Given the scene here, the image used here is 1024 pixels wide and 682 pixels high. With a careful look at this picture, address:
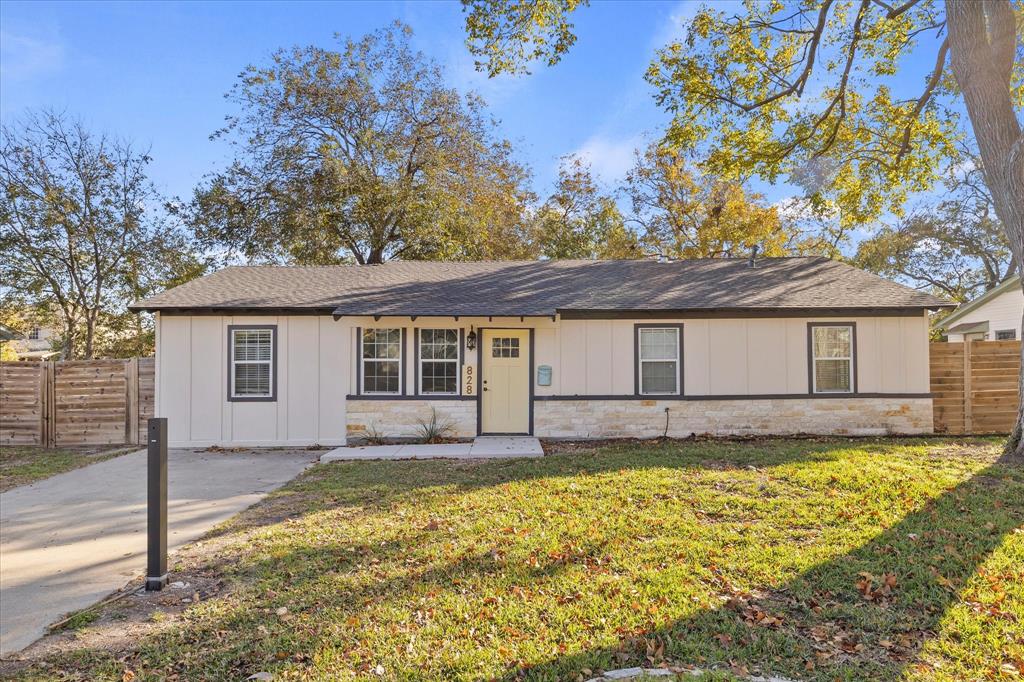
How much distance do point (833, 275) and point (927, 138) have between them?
4.84 m

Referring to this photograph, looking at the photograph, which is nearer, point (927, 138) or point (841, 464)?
point (841, 464)

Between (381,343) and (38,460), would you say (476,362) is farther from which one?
(38,460)

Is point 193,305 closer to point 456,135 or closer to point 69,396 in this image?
point 69,396

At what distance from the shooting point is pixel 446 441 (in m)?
10.6

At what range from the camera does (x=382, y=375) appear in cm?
1084

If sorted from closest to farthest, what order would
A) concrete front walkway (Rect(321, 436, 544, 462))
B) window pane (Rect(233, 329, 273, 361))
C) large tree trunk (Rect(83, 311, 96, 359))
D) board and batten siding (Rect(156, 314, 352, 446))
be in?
concrete front walkway (Rect(321, 436, 544, 462)), board and batten siding (Rect(156, 314, 352, 446)), window pane (Rect(233, 329, 273, 361)), large tree trunk (Rect(83, 311, 96, 359))

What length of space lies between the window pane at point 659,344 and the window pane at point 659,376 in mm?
162

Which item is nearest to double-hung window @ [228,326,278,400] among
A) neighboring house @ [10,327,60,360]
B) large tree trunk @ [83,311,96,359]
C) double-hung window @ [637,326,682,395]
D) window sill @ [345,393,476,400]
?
window sill @ [345,393,476,400]

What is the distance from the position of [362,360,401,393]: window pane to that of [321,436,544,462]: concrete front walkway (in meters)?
1.16

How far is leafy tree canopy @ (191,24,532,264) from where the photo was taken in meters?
19.7

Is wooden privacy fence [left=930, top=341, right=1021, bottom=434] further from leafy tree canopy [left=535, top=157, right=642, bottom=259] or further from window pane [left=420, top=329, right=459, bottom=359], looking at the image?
leafy tree canopy [left=535, top=157, right=642, bottom=259]

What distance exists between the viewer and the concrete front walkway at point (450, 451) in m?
9.16

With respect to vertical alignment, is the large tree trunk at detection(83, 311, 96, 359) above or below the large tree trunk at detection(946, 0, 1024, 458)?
below

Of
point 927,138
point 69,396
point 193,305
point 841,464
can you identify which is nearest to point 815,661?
point 841,464
